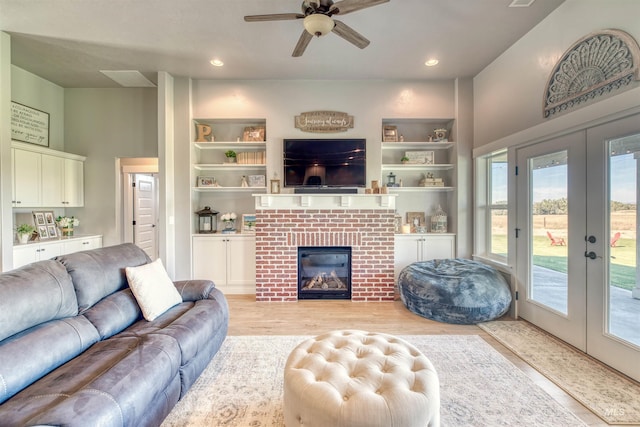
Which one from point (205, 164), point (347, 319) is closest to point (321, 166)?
point (205, 164)

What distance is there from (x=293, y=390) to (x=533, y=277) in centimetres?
301

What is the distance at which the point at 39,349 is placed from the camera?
4.59ft

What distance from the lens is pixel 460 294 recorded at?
3014 mm

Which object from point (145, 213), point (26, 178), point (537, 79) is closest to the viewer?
point (537, 79)

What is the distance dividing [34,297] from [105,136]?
388cm

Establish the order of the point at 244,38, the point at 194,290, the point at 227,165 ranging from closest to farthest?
the point at 194,290, the point at 244,38, the point at 227,165

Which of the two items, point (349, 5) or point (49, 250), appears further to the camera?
point (49, 250)

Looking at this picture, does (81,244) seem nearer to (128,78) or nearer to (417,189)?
(128,78)

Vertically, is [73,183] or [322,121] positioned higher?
[322,121]

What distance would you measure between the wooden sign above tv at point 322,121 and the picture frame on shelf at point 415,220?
173 centimetres

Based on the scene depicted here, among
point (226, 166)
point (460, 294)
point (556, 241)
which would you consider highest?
point (226, 166)

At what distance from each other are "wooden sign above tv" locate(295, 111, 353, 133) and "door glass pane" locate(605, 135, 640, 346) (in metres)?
2.88

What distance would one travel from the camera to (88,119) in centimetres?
442

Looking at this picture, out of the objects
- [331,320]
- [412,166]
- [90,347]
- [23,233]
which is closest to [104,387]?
[90,347]
